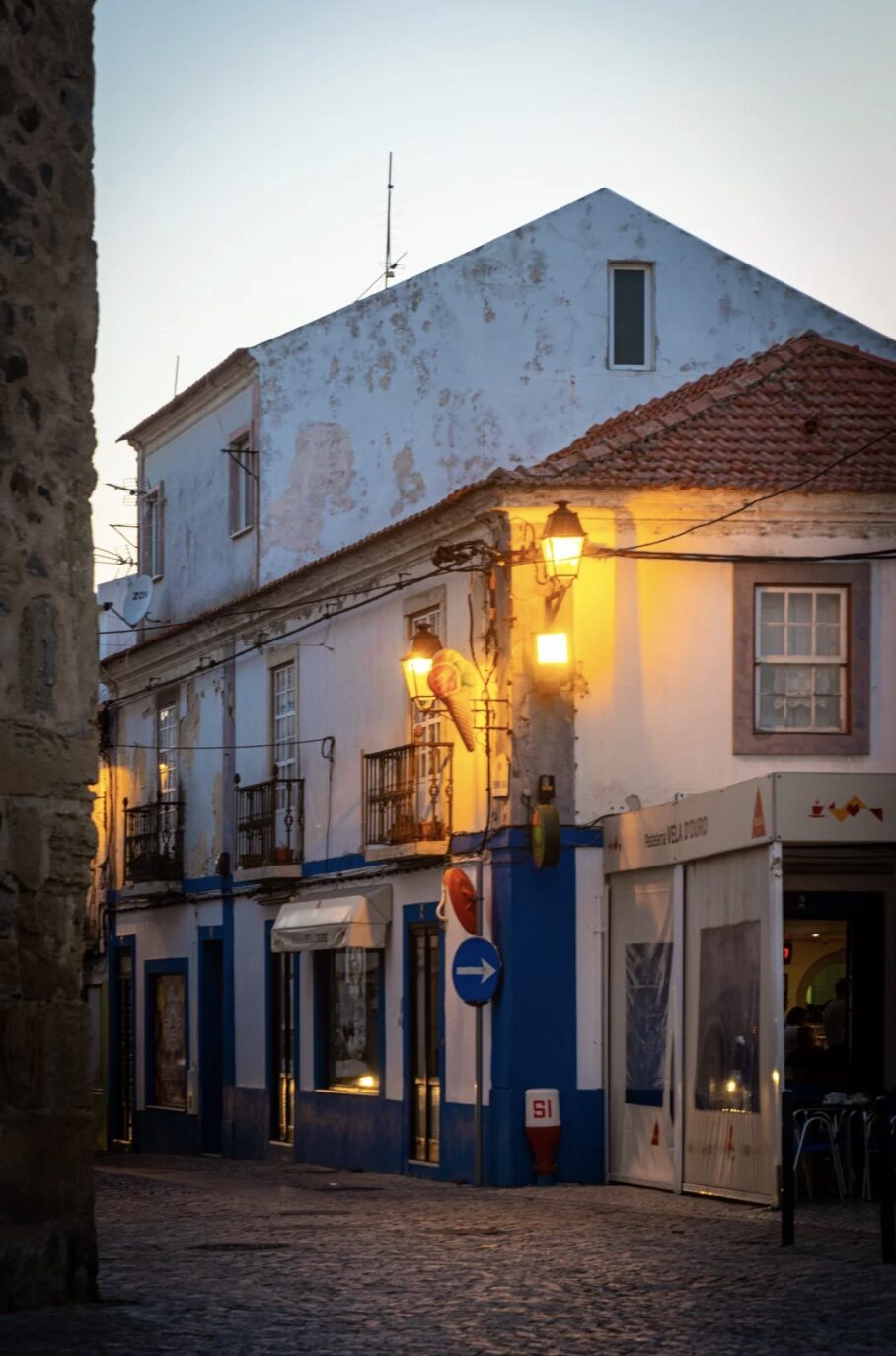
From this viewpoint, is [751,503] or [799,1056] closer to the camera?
[799,1056]


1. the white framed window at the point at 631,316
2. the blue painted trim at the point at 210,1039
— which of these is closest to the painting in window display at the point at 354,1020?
the blue painted trim at the point at 210,1039

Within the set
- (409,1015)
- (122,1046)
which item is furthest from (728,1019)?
(122,1046)

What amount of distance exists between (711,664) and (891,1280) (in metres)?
9.56

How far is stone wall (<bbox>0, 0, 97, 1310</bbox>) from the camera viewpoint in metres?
10.5

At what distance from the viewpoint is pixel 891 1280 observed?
12.1 metres

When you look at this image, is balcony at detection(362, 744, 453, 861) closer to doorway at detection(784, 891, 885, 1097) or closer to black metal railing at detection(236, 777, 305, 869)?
black metal railing at detection(236, 777, 305, 869)

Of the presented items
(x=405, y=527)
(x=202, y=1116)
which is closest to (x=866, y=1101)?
(x=405, y=527)

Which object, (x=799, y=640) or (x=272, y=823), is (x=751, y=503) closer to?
(x=799, y=640)

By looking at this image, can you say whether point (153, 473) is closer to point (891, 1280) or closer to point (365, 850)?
point (365, 850)

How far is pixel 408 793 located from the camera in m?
23.0

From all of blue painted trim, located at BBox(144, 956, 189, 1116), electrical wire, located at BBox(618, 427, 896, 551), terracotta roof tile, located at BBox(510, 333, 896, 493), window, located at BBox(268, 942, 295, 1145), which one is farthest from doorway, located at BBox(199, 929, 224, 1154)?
electrical wire, located at BBox(618, 427, 896, 551)

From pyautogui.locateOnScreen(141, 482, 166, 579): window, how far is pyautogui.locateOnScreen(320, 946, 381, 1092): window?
9.56m

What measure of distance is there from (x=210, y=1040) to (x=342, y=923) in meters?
7.01

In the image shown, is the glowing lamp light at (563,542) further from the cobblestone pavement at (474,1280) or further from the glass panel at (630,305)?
the glass panel at (630,305)
